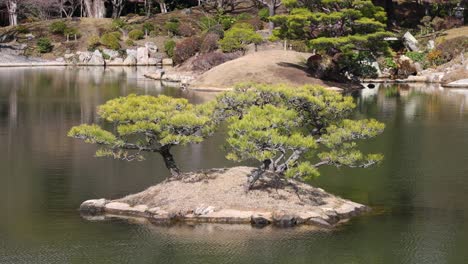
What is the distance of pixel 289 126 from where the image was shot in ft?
64.4

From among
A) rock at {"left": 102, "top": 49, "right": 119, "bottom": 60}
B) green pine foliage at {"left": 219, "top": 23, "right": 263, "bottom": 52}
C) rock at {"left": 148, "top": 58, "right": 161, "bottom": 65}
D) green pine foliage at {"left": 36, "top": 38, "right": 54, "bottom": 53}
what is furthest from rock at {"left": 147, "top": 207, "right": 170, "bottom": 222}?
green pine foliage at {"left": 36, "top": 38, "right": 54, "bottom": 53}

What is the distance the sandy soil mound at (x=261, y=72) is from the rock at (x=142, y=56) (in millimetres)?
26683

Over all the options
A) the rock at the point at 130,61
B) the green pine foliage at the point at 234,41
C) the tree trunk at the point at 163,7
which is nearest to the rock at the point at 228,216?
the green pine foliage at the point at 234,41

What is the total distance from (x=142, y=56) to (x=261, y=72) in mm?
31596

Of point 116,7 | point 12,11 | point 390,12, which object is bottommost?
point 12,11

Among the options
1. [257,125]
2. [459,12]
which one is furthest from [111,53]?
[257,125]

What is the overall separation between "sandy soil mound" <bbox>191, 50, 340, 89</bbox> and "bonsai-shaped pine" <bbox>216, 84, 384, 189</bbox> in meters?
30.0

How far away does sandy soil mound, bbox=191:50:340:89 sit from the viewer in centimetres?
5203

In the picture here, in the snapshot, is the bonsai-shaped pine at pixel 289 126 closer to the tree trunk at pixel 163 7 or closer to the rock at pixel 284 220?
the rock at pixel 284 220

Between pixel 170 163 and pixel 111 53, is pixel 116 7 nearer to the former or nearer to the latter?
pixel 111 53

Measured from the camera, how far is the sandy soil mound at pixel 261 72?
52.0 metres

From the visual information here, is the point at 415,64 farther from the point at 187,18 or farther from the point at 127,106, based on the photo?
the point at 127,106

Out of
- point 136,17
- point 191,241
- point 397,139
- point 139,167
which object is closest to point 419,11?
point 136,17

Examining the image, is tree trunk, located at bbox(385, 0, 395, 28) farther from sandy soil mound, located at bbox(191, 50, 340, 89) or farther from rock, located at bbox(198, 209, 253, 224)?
rock, located at bbox(198, 209, 253, 224)
